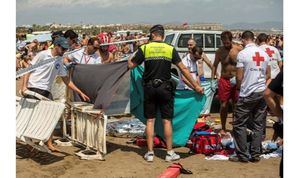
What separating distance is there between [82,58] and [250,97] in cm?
336

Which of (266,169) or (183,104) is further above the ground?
(183,104)

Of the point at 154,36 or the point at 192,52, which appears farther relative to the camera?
the point at 192,52

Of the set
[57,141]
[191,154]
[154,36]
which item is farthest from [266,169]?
[57,141]

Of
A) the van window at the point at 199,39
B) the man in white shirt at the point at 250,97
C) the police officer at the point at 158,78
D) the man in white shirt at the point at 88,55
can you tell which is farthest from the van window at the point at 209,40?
the police officer at the point at 158,78

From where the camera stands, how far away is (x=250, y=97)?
638 centimetres

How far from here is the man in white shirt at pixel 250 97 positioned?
6359mm

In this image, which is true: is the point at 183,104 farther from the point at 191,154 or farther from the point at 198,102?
the point at 191,154

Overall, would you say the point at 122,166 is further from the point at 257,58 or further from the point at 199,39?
the point at 199,39

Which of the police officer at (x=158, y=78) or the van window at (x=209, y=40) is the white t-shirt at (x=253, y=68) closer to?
the police officer at (x=158, y=78)

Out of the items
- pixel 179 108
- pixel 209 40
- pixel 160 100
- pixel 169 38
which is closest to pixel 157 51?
pixel 160 100

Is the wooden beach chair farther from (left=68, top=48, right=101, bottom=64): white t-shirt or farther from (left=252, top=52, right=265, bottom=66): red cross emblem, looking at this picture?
(left=252, top=52, right=265, bottom=66): red cross emblem

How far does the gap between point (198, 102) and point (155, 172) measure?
1.53 metres

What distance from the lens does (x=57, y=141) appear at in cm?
759

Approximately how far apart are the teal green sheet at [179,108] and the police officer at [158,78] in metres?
0.48
